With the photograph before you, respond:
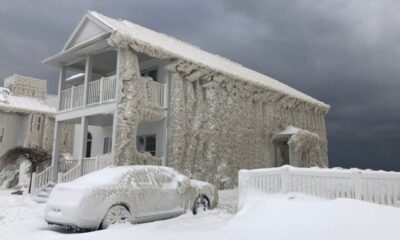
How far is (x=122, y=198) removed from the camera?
862cm

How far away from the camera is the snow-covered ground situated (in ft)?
20.7

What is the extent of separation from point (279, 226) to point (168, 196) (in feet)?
13.0

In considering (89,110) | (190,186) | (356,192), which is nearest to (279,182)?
(356,192)

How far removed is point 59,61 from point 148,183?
39.2 ft

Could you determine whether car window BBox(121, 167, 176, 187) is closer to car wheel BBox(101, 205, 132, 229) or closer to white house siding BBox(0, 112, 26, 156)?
car wheel BBox(101, 205, 132, 229)

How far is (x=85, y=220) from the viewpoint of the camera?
310 inches

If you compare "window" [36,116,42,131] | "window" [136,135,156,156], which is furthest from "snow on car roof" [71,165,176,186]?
"window" [36,116,42,131]

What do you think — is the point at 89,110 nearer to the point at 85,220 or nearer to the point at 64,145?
the point at 85,220

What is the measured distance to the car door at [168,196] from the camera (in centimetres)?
973

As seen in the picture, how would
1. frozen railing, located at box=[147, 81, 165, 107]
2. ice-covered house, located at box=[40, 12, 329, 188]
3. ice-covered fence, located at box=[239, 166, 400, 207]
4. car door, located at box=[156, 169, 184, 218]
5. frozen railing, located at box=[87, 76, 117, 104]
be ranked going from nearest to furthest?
ice-covered fence, located at box=[239, 166, 400, 207] < car door, located at box=[156, 169, 184, 218] < ice-covered house, located at box=[40, 12, 329, 188] < frozen railing, located at box=[87, 76, 117, 104] < frozen railing, located at box=[147, 81, 165, 107]

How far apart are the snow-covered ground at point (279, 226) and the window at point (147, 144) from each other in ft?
27.8

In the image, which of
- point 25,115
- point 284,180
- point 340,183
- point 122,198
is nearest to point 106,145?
point 122,198

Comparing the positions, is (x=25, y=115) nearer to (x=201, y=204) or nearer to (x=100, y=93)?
(x=100, y=93)

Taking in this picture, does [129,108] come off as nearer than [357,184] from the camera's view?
No
